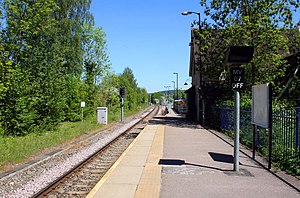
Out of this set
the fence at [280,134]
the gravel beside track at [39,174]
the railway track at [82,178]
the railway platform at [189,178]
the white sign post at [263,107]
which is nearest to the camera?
the railway platform at [189,178]

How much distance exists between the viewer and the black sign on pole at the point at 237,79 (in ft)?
29.2

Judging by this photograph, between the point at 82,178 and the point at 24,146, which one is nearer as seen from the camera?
the point at 82,178

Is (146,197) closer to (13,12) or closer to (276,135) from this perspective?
(276,135)

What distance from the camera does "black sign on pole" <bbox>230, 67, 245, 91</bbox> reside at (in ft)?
29.2

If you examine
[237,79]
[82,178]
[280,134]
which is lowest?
[82,178]

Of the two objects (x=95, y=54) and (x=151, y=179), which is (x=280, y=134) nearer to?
(x=151, y=179)

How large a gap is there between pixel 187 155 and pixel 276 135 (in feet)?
8.97

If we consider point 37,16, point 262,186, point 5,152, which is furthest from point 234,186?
point 37,16

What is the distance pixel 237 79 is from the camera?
8953mm

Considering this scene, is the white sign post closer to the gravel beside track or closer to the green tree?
the gravel beside track

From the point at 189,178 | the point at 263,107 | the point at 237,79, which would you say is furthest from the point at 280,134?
the point at 189,178

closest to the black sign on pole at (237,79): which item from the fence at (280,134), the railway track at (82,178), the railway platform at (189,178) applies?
the fence at (280,134)

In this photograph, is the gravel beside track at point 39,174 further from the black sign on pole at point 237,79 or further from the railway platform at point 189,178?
the black sign on pole at point 237,79

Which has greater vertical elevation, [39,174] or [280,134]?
[280,134]
